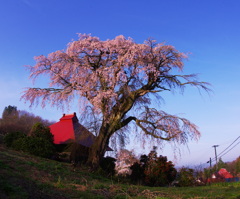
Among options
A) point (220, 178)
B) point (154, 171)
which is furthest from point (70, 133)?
point (220, 178)

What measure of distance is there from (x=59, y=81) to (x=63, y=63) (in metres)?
1.13

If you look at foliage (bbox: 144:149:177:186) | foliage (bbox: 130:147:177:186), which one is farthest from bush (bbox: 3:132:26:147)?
foliage (bbox: 144:149:177:186)

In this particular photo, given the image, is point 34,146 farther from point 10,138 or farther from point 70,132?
point 70,132

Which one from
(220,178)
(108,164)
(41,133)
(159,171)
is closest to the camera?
(41,133)

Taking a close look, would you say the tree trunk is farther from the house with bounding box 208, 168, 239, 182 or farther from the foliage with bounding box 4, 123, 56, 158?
the house with bounding box 208, 168, 239, 182

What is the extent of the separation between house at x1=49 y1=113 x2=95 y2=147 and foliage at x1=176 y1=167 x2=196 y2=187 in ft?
20.0

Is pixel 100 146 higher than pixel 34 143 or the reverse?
higher

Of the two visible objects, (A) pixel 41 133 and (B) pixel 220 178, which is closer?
(A) pixel 41 133

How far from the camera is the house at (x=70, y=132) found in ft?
53.5

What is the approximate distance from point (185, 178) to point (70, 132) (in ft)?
28.1

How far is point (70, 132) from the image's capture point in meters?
20.0

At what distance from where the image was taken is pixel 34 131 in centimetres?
1659

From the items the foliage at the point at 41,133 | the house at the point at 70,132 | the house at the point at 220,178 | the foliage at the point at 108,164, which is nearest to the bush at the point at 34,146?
the foliage at the point at 41,133

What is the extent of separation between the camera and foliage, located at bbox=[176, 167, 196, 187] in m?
17.1
